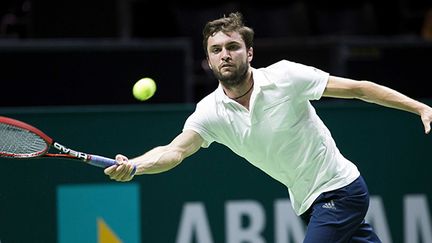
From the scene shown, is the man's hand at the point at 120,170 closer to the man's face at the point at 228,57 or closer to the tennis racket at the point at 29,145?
the tennis racket at the point at 29,145

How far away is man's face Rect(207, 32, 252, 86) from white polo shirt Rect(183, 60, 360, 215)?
0.39 ft

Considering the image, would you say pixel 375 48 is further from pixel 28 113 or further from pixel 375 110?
pixel 28 113

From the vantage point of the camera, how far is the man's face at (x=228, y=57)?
5.41 metres

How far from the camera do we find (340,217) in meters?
5.44

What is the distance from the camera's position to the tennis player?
17.8ft

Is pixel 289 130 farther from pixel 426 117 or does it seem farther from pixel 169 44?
pixel 169 44

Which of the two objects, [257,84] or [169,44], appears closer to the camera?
[257,84]

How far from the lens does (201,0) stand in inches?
441

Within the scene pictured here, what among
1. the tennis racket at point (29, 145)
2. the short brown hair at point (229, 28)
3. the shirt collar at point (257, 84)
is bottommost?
the tennis racket at point (29, 145)

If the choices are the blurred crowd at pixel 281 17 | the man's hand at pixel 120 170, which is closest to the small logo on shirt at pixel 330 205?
the man's hand at pixel 120 170

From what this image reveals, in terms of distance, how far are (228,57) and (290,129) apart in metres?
0.49

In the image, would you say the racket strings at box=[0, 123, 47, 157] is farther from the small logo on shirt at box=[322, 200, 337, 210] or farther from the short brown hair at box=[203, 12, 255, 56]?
the small logo on shirt at box=[322, 200, 337, 210]

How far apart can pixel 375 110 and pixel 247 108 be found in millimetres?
2223

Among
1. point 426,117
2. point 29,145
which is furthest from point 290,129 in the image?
point 29,145
